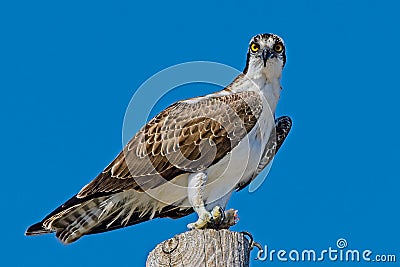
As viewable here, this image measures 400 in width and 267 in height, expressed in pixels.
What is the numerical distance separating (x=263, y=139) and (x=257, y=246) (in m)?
1.87

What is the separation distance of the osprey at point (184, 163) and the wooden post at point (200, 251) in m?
1.89

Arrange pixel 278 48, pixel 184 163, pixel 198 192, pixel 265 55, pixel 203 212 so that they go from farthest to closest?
pixel 278 48, pixel 265 55, pixel 184 163, pixel 198 192, pixel 203 212

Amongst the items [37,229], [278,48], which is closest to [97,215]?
[37,229]

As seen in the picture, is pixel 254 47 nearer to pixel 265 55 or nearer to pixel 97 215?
pixel 265 55

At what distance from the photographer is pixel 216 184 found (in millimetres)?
10062

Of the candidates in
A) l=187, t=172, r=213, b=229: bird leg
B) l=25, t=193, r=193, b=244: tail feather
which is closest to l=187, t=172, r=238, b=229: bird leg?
l=187, t=172, r=213, b=229: bird leg

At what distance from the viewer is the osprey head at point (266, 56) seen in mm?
10594

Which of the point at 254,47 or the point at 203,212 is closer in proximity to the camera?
the point at 203,212

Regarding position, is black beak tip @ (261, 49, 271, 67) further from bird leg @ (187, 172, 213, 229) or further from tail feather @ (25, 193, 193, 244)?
tail feather @ (25, 193, 193, 244)

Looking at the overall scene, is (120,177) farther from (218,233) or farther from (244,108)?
(218,233)

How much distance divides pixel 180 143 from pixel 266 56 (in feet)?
5.23

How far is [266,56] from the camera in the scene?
1059 centimetres

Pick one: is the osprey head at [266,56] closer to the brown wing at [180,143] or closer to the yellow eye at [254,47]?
the yellow eye at [254,47]

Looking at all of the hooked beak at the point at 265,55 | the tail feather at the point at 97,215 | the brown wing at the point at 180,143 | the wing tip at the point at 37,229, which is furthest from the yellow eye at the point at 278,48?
the wing tip at the point at 37,229
